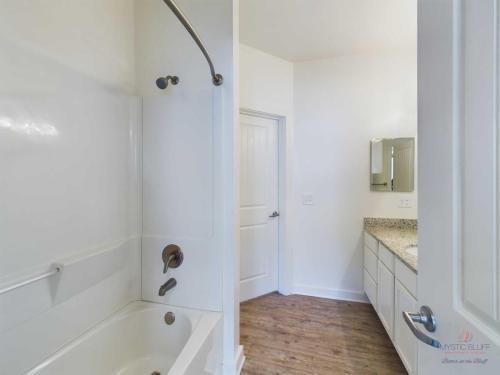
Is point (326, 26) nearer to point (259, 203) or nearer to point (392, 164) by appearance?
point (392, 164)

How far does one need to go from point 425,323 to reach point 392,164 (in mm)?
2317

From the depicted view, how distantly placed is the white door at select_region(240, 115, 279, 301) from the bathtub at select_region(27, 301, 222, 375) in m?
1.15

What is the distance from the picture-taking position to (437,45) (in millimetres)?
594

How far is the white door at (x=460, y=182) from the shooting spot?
1.44 feet

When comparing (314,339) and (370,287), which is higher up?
(370,287)

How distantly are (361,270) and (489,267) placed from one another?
8.19 feet

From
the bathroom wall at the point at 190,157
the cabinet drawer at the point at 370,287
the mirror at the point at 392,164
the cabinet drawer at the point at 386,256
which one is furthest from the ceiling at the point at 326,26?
the cabinet drawer at the point at 370,287

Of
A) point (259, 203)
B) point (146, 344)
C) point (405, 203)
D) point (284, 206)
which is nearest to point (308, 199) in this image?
point (284, 206)

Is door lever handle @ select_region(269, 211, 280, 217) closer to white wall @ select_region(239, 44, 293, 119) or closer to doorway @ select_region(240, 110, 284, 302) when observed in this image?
doorway @ select_region(240, 110, 284, 302)

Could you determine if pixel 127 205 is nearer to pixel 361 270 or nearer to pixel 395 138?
pixel 361 270

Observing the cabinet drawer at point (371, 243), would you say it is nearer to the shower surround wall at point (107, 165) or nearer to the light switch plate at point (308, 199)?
the light switch plate at point (308, 199)

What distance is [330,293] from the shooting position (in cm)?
276

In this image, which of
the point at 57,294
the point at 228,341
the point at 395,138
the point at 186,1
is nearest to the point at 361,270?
the point at 395,138

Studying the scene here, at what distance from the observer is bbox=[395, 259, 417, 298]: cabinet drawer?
137cm
